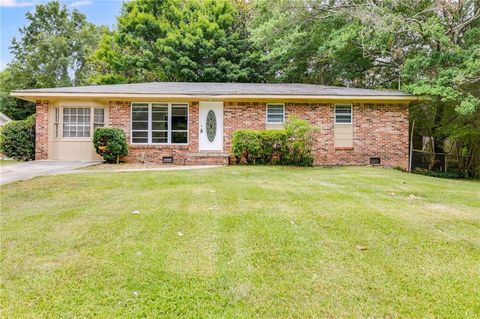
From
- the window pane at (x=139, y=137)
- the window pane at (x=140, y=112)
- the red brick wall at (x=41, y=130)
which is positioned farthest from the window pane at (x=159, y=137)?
the red brick wall at (x=41, y=130)

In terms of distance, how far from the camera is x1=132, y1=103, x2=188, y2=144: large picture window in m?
12.3

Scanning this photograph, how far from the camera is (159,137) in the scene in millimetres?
12445

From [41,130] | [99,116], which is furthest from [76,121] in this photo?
[41,130]

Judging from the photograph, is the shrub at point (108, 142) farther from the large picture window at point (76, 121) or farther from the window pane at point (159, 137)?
the large picture window at point (76, 121)

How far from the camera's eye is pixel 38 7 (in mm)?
33469

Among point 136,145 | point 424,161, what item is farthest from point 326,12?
point 136,145

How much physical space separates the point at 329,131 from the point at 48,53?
28118 millimetres

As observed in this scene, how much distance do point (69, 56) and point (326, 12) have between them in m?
25.8

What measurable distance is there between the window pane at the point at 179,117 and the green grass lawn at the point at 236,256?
700cm

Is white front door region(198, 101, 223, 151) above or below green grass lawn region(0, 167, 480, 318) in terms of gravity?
above

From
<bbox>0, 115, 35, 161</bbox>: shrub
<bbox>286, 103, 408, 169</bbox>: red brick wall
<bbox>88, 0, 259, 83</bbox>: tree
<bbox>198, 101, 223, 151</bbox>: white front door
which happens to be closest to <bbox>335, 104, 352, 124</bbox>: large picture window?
<bbox>286, 103, 408, 169</bbox>: red brick wall

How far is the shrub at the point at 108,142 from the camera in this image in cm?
1070

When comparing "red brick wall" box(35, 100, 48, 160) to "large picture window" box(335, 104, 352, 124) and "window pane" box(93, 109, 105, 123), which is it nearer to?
"window pane" box(93, 109, 105, 123)

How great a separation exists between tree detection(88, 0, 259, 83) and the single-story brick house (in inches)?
332
